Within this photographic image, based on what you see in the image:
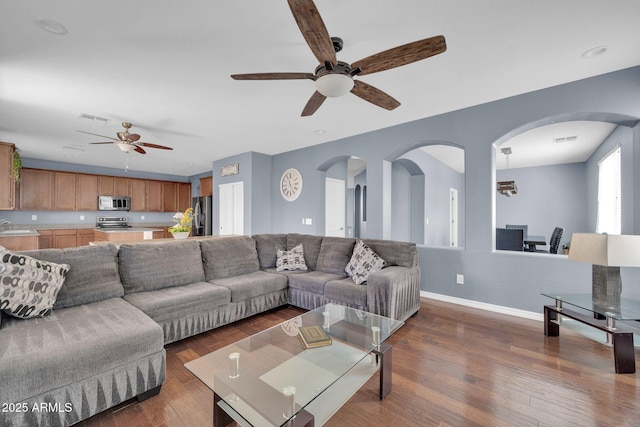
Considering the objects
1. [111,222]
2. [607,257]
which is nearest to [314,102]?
[607,257]

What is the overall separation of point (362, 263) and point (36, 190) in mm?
7883

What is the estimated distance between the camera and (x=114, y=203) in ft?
23.9

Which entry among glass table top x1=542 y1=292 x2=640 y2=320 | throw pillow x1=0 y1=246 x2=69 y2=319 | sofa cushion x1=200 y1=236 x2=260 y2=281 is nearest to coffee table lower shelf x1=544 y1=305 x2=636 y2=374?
glass table top x1=542 y1=292 x2=640 y2=320

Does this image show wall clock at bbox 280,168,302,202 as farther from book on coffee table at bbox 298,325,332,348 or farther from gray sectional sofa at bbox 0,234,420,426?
book on coffee table at bbox 298,325,332,348

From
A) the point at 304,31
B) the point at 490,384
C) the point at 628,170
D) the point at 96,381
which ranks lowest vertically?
the point at 490,384

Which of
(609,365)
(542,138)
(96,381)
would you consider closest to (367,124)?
(542,138)

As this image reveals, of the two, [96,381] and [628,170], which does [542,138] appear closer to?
[628,170]

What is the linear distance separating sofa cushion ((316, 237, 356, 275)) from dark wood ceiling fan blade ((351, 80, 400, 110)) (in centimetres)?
175

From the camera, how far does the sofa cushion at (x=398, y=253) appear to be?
309 centimetres

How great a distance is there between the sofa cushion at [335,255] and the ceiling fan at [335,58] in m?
1.89

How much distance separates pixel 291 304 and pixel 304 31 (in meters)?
2.92

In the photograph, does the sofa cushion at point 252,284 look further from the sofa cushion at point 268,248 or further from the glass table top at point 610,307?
the glass table top at point 610,307

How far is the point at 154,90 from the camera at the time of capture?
9.55 ft

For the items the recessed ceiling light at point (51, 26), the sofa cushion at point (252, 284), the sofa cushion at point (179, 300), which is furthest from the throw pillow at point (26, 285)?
the recessed ceiling light at point (51, 26)
